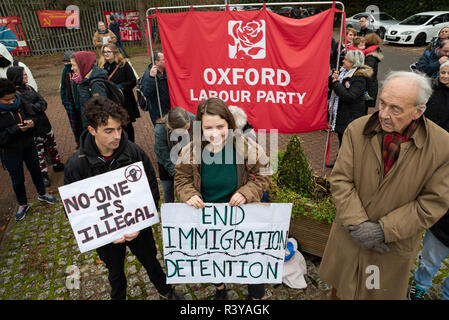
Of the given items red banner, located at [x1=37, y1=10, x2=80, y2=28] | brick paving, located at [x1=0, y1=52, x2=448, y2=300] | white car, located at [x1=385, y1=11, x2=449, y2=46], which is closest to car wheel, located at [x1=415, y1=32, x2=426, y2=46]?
white car, located at [x1=385, y1=11, x2=449, y2=46]

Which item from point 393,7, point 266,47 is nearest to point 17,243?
point 266,47

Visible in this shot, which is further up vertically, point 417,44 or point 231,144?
point 231,144

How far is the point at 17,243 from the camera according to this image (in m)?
3.90

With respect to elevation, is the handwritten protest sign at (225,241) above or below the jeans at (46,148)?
above

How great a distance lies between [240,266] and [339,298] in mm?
918

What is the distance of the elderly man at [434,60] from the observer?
18.4 ft

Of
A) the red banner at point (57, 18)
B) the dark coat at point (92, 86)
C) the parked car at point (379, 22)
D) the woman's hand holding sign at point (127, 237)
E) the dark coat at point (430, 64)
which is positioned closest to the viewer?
the woman's hand holding sign at point (127, 237)

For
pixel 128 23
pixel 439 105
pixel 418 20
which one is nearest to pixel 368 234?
pixel 439 105

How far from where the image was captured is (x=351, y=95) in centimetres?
443

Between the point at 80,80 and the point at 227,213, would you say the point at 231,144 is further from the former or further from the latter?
the point at 80,80

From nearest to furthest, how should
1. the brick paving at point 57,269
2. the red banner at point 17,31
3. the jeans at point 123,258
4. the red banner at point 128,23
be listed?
the jeans at point 123,258 < the brick paving at point 57,269 < the red banner at point 17,31 < the red banner at point 128,23

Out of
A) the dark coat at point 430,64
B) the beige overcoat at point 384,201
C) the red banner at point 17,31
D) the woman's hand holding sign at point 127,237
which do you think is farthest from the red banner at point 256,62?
the red banner at point 17,31

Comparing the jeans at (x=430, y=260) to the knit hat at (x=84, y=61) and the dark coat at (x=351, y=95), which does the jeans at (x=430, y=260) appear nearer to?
the dark coat at (x=351, y=95)

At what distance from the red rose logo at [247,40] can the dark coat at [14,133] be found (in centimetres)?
305
